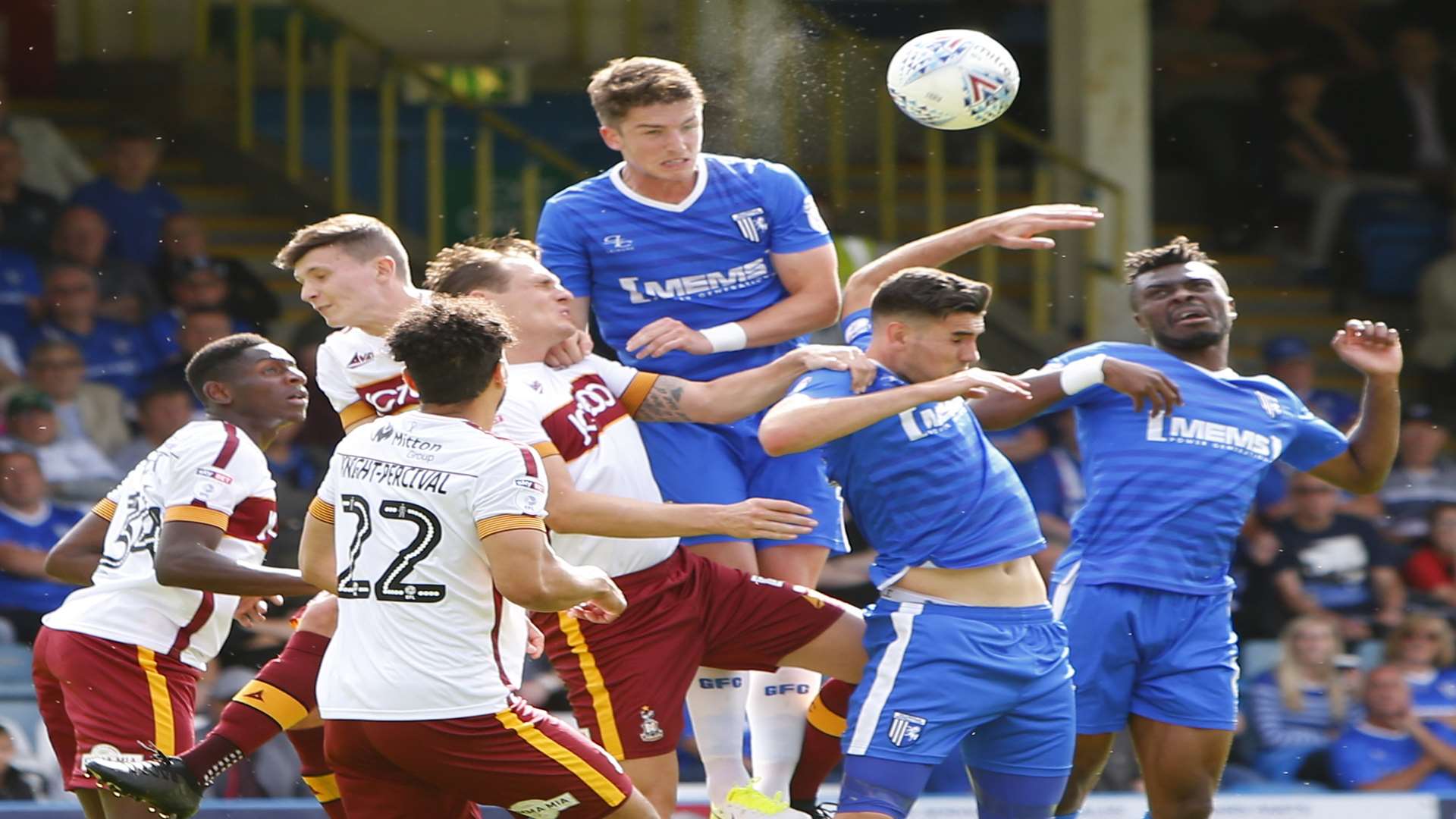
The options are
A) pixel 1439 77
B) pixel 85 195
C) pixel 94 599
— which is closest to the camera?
pixel 94 599

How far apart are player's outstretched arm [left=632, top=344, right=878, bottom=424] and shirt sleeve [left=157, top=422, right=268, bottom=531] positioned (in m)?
1.09

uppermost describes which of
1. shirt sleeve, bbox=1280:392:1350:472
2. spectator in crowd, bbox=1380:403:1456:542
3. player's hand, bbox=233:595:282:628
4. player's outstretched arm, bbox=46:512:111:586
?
shirt sleeve, bbox=1280:392:1350:472

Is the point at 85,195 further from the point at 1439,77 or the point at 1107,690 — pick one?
the point at 1439,77

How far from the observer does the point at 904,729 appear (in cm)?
499

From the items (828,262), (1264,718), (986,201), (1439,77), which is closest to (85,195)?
(986,201)

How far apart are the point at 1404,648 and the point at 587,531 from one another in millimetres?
5471

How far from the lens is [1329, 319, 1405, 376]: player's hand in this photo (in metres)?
5.86

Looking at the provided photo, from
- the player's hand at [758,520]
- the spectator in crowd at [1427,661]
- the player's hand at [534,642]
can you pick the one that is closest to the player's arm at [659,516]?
the player's hand at [758,520]

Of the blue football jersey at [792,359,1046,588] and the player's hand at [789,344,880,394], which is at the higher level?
the player's hand at [789,344,880,394]

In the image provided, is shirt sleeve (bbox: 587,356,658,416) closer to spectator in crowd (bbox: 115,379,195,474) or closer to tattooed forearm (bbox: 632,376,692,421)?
tattooed forearm (bbox: 632,376,692,421)

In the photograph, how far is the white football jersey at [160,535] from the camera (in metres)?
5.38

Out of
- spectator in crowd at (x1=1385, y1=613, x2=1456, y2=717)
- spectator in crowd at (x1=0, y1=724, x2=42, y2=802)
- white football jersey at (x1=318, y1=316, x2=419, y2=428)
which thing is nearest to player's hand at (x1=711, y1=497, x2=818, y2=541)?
white football jersey at (x1=318, y1=316, x2=419, y2=428)

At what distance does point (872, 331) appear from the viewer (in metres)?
5.20

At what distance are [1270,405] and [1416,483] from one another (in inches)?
194
